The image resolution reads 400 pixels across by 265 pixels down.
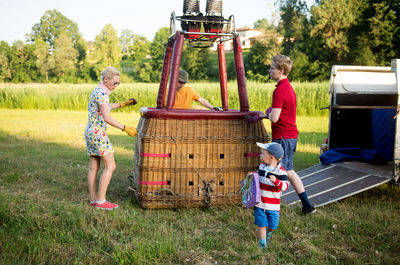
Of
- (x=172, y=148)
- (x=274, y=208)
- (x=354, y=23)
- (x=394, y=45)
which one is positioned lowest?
(x=274, y=208)

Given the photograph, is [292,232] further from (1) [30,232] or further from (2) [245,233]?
(1) [30,232]

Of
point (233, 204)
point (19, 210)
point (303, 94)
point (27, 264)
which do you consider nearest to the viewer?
point (27, 264)

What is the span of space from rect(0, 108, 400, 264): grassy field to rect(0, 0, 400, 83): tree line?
Result: 3909 centimetres

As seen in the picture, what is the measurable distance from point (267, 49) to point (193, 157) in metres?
48.3

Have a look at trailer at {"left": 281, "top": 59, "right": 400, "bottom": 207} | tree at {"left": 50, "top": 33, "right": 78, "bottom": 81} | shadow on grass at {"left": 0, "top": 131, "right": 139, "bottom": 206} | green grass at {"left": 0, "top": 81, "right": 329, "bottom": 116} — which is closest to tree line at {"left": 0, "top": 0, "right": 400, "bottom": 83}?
tree at {"left": 50, "top": 33, "right": 78, "bottom": 81}

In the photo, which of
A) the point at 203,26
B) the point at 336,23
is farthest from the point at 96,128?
the point at 336,23

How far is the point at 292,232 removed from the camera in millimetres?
3801

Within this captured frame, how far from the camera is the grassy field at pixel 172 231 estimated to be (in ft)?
10.6

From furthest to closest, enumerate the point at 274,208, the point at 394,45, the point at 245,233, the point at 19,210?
1. the point at 394,45
2. the point at 19,210
3. the point at 245,233
4. the point at 274,208

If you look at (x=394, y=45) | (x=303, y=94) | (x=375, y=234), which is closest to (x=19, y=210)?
(x=375, y=234)

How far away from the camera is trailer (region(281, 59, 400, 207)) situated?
520cm

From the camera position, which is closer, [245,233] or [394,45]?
[245,233]

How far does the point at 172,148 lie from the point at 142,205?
74cm

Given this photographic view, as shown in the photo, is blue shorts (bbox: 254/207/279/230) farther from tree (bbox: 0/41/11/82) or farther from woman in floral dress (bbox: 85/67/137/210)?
tree (bbox: 0/41/11/82)
